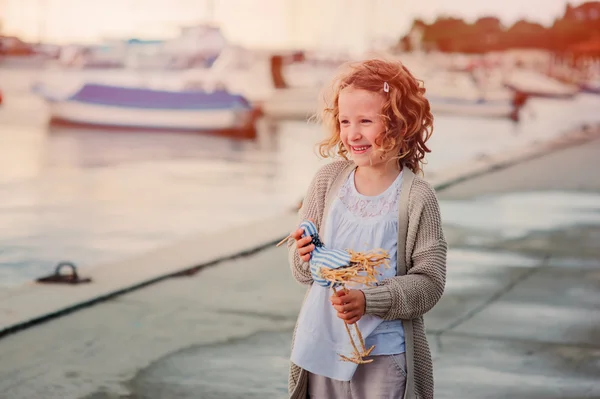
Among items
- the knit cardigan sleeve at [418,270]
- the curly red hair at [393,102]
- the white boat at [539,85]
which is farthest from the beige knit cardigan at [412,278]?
the white boat at [539,85]

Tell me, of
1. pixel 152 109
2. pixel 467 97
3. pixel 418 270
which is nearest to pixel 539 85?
pixel 467 97

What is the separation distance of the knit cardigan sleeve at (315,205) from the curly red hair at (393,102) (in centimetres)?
9

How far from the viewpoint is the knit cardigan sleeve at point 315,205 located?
11.5 feet

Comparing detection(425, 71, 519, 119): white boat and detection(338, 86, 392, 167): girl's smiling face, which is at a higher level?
detection(338, 86, 392, 167): girl's smiling face

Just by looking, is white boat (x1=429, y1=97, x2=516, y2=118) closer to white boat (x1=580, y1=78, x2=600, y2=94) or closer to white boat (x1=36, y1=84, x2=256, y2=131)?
white boat (x1=36, y1=84, x2=256, y2=131)

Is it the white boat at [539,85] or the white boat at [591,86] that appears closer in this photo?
the white boat at [539,85]

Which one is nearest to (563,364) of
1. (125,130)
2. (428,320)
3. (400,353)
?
(428,320)

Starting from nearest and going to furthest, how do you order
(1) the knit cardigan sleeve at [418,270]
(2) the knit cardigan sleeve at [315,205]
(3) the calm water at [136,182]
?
1. (1) the knit cardigan sleeve at [418,270]
2. (2) the knit cardigan sleeve at [315,205]
3. (3) the calm water at [136,182]

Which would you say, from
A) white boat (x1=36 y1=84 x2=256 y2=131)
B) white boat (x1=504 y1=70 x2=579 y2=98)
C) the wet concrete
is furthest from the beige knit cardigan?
white boat (x1=504 y1=70 x2=579 y2=98)

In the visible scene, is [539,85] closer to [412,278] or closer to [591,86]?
[591,86]

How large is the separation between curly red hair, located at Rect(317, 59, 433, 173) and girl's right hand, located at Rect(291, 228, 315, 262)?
36 cm

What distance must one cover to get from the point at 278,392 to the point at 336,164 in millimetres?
2193

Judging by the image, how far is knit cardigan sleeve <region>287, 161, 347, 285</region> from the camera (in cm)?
352

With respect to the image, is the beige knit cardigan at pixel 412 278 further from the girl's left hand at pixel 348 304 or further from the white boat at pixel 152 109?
the white boat at pixel 152 109
